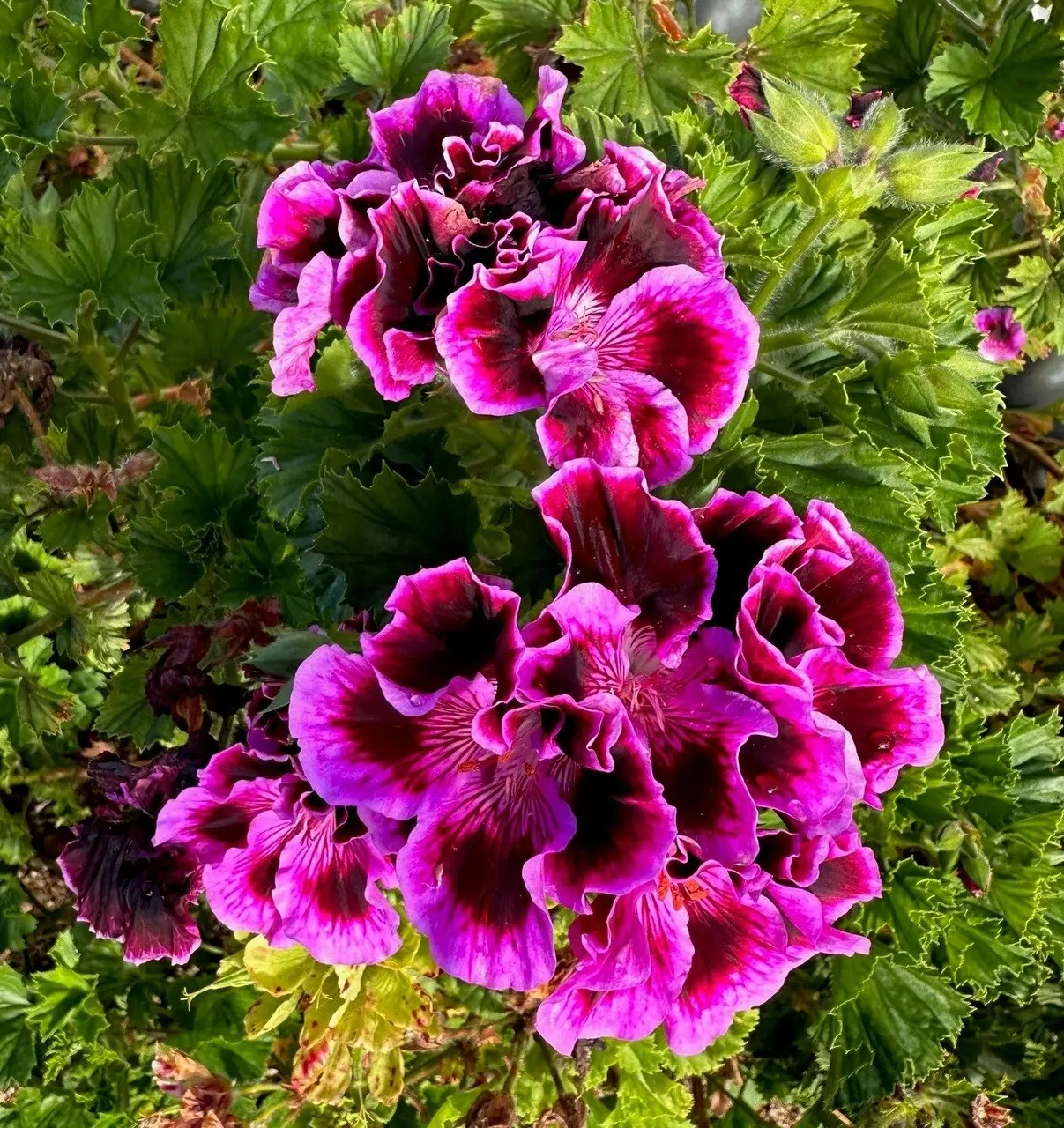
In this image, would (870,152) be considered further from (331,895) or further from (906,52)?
(906,52)

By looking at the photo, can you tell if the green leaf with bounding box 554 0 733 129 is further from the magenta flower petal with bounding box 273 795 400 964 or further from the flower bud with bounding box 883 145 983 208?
the magenta flower petal with bounding box 273 795 400 964

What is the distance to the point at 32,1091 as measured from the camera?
215 cm

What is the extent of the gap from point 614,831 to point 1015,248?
79.6 inches

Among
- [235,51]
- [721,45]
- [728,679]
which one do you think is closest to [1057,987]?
[728,679]

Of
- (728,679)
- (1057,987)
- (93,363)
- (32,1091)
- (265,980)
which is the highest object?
(728,679)

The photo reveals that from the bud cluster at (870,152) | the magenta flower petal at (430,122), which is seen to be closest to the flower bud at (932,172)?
the bud cluster at (870,152)

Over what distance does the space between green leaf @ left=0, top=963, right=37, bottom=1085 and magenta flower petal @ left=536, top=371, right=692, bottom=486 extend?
1.94 m

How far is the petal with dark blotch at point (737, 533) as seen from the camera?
2.81 feet

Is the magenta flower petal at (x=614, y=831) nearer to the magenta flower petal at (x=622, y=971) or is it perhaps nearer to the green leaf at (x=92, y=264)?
Result: the magenta flower petal at (x=622, y=971)

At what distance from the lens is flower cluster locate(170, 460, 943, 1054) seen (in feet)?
2.62

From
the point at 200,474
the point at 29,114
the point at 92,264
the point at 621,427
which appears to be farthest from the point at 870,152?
the point at 29,114

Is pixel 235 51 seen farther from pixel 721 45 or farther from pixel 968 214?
pixel 968 214

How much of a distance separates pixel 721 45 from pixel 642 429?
1025mm

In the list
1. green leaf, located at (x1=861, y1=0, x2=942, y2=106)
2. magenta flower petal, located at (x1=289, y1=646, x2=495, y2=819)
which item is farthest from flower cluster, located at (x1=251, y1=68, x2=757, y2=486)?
green leaf, located at (x1=861, y1=0, x2=942, y2=106)
